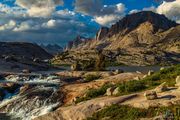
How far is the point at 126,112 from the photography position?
1619 inches

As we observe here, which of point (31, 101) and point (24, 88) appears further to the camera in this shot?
point (24, 88)

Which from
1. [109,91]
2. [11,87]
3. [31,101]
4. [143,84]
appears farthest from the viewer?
[11,87]

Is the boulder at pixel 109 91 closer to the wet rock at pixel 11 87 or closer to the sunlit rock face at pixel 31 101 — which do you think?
the sunlit rock face at pixel 31 101

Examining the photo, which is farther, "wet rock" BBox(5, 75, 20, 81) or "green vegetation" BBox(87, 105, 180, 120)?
"wet rock" BBox(5, 75, 20, 81)

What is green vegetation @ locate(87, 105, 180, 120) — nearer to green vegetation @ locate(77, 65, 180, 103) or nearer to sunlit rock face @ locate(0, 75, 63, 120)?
green vegetation @ locate(77, 65, 180, 103)

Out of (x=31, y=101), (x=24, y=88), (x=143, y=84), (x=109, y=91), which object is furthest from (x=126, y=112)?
(x=24, y=88)

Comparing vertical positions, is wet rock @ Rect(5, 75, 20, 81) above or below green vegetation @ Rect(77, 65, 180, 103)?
below

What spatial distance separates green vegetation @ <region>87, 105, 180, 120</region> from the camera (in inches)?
1518

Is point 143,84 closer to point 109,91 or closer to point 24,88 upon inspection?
point 109,91

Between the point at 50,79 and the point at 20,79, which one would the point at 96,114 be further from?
the point at 20,79

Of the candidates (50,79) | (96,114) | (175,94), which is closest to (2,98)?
(50,79)

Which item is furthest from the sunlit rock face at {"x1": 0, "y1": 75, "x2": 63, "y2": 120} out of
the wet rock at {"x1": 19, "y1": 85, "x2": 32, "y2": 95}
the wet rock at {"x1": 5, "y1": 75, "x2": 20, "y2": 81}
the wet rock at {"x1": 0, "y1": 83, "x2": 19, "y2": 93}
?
the wet rock at {"x1": 5, "y1": 75, "x2": 20, "y2": 81}

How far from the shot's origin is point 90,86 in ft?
228

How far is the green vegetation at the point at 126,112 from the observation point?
3856cm
